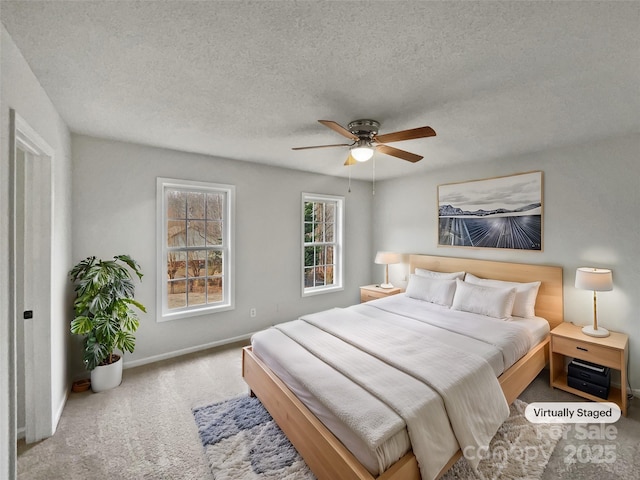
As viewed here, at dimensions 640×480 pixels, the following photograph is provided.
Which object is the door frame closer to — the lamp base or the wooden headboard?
the wooden headboard

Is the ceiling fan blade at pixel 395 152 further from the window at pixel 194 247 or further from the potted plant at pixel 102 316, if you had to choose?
the potted plant at pixel 102 316

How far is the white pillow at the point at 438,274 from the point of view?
379 cm

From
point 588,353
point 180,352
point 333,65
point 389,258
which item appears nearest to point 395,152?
point 333,65

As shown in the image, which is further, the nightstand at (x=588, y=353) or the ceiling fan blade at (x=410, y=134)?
the nightstand at (x=588, y=353)

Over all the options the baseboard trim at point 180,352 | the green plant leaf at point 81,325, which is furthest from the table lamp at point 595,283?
the green plant leaf at point 81,325

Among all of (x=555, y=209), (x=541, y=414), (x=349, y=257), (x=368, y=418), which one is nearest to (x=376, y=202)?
(x=349, y=257)

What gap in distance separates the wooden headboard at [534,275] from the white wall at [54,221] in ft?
14.0

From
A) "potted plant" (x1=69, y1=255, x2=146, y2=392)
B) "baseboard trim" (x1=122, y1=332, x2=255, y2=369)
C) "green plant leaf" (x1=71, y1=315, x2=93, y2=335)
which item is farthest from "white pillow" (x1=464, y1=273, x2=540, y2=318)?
"green plant leaf" (x1=71, y1=315, x2=93, y2=335)

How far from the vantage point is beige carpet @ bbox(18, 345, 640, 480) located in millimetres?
1793

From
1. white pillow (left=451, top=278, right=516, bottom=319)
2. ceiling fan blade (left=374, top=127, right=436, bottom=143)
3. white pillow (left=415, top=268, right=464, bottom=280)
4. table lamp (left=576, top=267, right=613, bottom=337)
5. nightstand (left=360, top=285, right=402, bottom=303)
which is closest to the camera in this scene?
ceiling fan blade (left=374, top=127, right=436, bottom=143)

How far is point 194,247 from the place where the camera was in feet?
11.7

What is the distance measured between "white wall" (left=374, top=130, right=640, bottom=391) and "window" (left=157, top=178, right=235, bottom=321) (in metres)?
3.42

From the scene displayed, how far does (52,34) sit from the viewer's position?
1.40 m

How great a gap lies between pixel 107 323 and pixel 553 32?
3.64m
